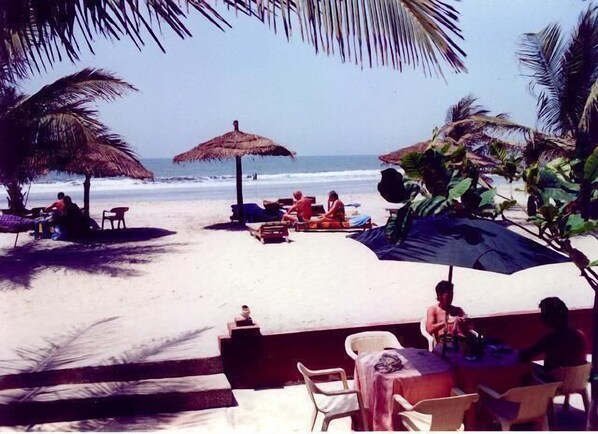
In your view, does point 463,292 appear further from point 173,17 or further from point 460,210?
point 173,17

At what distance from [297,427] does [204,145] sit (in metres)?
12.7

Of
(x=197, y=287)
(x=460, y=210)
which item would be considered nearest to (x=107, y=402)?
(x=460, y=210)

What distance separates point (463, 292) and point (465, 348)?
165 inches

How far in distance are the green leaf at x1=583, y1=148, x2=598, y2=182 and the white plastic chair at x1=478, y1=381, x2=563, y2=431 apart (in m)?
1.35

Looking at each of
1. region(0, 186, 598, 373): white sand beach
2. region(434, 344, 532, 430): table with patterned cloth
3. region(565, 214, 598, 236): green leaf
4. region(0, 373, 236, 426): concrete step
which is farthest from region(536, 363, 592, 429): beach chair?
region(0, 373, 236, 426): concrete step

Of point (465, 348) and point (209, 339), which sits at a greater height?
point (465, 348)

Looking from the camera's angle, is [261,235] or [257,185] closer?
[261,235]

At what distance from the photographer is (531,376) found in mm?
4055

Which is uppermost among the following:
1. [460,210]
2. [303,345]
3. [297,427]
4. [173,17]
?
[173,17]

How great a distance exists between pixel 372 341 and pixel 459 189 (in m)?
2.17

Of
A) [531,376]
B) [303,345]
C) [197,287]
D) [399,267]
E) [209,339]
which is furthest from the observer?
[399,267]

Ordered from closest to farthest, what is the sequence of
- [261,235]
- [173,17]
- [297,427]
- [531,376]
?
[173,17]
[531,376]
[297,427]
[261,235]

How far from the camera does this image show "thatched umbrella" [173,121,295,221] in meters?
15.6

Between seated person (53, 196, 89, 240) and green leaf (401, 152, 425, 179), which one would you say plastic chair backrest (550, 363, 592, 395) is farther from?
seated person (53, 196, 89, 240)
